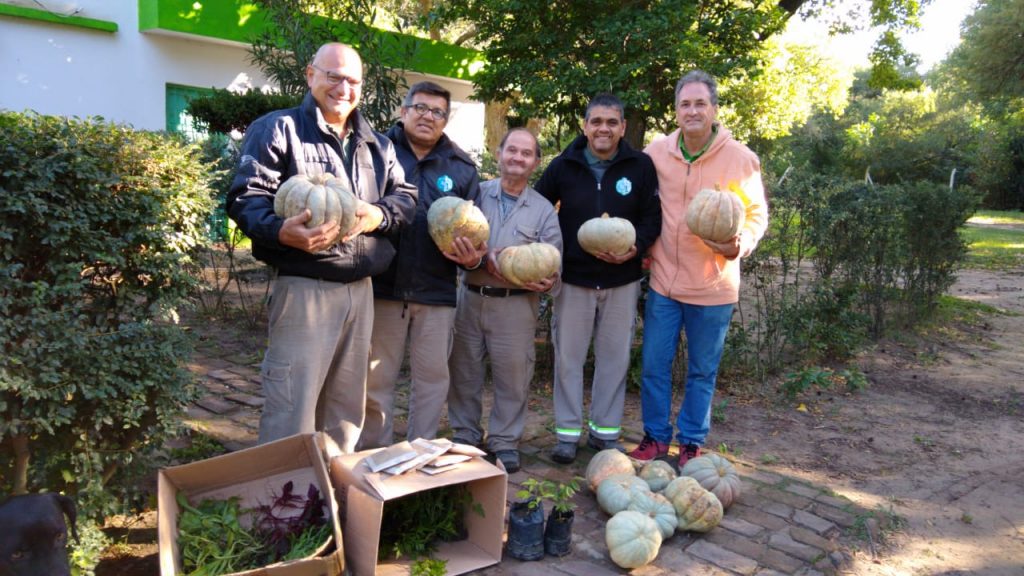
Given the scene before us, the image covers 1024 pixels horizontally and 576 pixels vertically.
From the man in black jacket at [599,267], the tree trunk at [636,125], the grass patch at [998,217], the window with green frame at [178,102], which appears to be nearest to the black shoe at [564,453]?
the man in black jacket at [599,267]

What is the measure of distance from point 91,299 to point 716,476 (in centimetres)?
341

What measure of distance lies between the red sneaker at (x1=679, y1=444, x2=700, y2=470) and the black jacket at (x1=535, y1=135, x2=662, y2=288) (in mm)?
1141

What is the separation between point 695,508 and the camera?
4000 mm

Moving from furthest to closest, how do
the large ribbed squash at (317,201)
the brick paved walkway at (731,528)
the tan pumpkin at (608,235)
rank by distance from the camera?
1. the tan pumpkin at (608,235)
2. the brick paved walkway at (731,528)
3. the large ribbed squash at (317,201)

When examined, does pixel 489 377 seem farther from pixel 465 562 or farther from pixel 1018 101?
pixel 1018 101

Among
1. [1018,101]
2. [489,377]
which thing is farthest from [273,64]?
[1018,101]

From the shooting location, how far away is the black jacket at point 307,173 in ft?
11.6

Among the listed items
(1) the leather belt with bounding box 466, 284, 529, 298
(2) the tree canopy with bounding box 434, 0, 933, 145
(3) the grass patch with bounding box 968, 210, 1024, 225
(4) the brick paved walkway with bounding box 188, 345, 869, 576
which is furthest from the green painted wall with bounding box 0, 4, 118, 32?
(3) the grass patch with bounding box 968, 210, 1024, 225

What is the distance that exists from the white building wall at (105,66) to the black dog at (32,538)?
10827 millimetres

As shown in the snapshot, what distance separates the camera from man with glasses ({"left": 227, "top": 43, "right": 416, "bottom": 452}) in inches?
142

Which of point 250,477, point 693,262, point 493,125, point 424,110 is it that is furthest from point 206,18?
point 250,477

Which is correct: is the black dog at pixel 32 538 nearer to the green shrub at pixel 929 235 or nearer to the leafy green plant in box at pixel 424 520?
the leafy green plant in box at pixel 424 520

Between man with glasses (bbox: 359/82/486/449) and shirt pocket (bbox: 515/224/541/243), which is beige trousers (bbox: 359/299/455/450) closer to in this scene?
man with glasses (bbox: 359/82/486/449)

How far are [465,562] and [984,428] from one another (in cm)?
508
